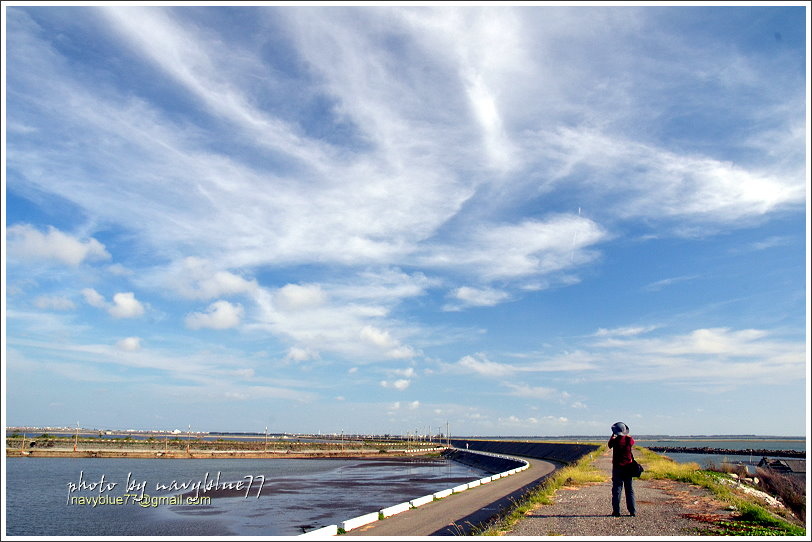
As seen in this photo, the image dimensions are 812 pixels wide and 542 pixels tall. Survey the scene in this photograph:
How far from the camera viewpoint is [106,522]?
2628cm

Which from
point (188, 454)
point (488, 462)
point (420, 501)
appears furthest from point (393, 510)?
point (188, 454)

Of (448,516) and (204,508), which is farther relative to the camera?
(204,508)

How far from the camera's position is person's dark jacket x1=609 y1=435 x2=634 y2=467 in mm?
12648

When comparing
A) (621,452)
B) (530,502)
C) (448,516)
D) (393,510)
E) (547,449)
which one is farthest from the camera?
(547,449)

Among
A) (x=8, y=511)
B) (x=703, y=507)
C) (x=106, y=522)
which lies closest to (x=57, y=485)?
(x=8, y=511)

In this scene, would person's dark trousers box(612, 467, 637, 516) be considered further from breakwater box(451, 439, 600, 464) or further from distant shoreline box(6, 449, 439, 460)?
distant shoreline box(6, 449, 439, 460)

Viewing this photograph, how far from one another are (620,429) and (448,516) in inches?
381

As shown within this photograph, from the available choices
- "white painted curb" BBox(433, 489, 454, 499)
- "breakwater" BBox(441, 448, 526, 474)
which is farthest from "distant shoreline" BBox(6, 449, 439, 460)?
"white painted curb" BBox(433, 489, 454, 499)

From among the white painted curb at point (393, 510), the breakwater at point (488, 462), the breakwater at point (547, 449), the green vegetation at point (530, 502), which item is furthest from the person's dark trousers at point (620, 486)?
the breakwater at point (488, 462)

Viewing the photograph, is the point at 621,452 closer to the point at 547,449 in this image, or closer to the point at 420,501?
the point at 420,501

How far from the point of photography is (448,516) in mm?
20078

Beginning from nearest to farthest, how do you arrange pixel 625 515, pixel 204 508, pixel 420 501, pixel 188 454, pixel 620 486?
1. pixel 620 486
2. pixel 625 515
3. pixel 420 501
4. pixel 204 508
5. pixel 188 454

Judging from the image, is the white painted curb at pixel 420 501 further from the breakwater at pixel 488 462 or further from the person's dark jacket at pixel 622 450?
the breakwater at pixel 488 462

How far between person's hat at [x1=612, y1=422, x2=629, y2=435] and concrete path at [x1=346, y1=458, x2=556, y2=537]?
16.2ft
